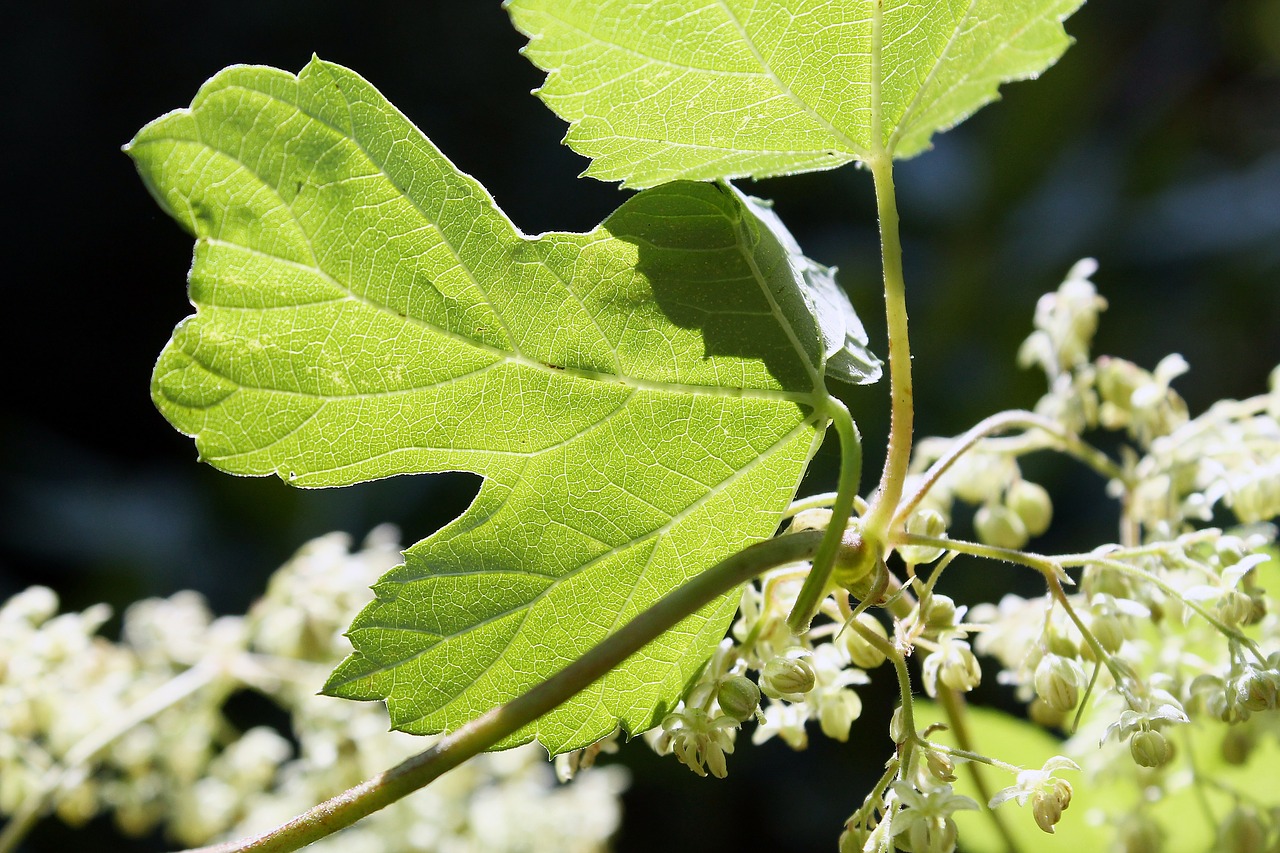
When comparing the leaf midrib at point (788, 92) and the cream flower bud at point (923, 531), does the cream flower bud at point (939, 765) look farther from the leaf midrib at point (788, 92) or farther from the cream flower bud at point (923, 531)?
the leaf midrib at point (788, 92)

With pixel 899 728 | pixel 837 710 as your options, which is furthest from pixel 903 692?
pixel 837 710

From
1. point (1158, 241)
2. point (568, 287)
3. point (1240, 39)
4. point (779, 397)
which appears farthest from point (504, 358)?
point (1240, 39)

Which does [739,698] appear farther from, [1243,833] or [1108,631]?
[1243,833]

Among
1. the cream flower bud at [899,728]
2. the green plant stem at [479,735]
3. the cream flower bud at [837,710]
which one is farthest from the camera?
the cream flower bud at [837,710]

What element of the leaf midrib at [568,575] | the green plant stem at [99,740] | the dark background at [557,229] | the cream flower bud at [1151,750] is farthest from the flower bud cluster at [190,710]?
the dark background at [557,229]

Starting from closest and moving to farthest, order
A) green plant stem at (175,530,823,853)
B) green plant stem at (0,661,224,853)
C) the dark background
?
1. green plant stem at (175,530,823,853)
2. green plant stem at (0,661,224,853)
3. the dark background

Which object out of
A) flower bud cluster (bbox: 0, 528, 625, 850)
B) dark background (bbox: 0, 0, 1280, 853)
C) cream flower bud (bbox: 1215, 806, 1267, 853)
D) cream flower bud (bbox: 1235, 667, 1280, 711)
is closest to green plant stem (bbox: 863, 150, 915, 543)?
cream flower bud (bbox: 1235, 667, 1280, 711)

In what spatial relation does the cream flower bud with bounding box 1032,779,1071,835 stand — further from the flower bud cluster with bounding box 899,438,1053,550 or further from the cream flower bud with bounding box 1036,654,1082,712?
the flower bud cluster with bounding box 899,438,1053,550
